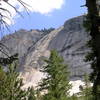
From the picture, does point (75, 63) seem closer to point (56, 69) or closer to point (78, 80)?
point (78, 80)

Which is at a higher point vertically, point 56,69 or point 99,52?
point 56,69

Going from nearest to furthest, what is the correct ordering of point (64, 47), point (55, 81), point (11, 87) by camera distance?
point (11, 87)
point (55, 81)
point (64, 47)

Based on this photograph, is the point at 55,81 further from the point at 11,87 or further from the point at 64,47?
the point at 64,47

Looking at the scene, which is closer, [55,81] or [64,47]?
[55,81]

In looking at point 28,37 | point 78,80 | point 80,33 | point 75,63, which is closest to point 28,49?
point 28,37

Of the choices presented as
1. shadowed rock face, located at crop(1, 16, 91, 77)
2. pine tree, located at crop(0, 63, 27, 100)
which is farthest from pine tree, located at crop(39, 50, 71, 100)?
shadowed rock face, located at crop(1, 16, 91, 77)

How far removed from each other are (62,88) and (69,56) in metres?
107

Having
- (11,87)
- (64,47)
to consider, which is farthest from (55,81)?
(64,47)

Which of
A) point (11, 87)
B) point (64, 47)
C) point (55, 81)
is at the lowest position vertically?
point (11, 87)

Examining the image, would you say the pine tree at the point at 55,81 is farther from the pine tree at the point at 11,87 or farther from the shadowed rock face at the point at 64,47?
the shadowed rock face at the point at 64,47

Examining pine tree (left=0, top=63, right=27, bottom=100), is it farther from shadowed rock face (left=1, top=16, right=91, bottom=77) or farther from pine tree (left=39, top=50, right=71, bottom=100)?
shadowed rock face (left=1, top=16, right=91, bottom=77)

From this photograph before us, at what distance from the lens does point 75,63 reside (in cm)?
13638

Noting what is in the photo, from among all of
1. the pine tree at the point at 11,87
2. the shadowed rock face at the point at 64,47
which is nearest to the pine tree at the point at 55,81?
the pine tree at the point at 11,87

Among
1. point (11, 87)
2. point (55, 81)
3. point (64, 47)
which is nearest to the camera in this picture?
point (11, 87)
